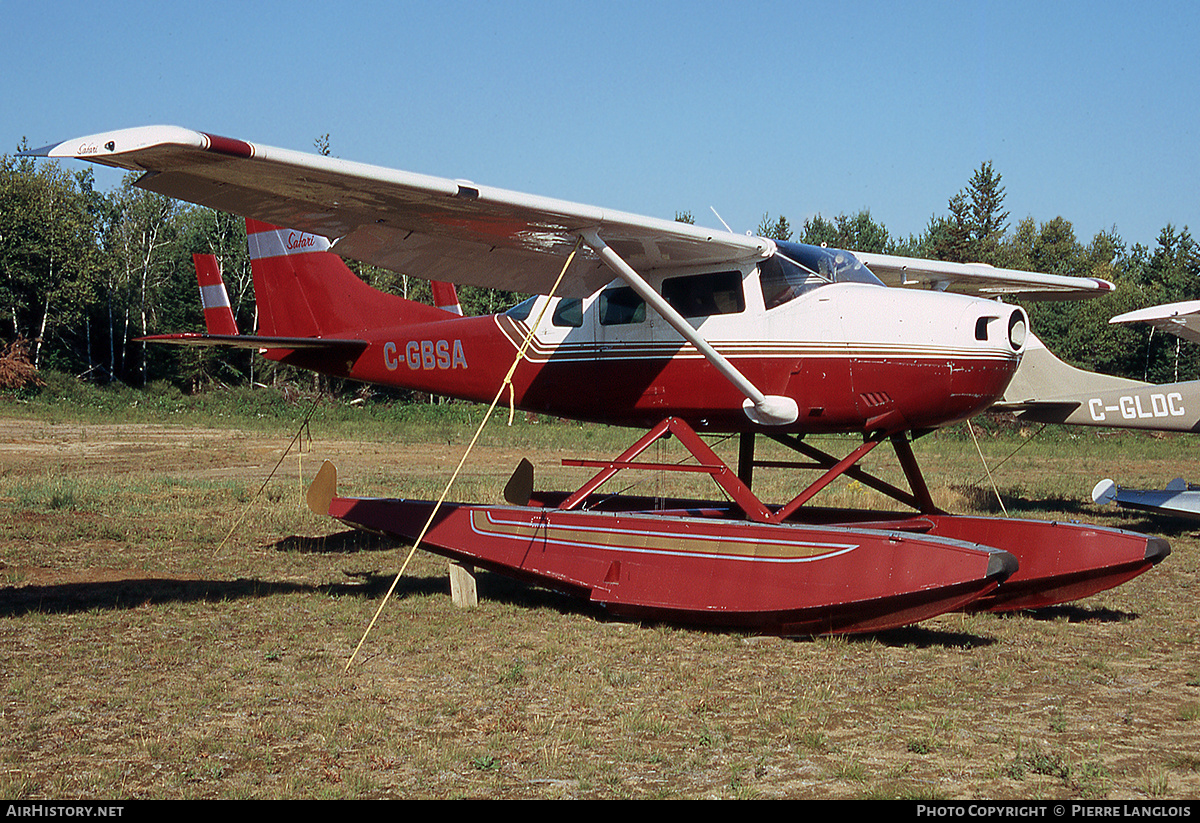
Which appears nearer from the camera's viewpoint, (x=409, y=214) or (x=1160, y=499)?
(x=409, y=214)

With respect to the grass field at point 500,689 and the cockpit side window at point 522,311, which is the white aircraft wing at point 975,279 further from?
the cockpit side window at point 522,311

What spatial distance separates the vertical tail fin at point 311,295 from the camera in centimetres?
1130

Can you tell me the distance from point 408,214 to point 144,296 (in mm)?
46117

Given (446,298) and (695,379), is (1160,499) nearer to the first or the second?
(695,379)

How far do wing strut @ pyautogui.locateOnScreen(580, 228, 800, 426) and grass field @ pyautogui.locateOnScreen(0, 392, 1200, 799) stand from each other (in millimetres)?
1927

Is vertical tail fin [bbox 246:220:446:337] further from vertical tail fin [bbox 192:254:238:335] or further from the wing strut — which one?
the wing strut

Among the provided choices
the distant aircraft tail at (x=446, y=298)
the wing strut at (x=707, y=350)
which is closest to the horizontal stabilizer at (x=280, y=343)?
the distant aircraft tail at (x=446, y=298)

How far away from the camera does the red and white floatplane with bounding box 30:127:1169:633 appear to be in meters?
6.66

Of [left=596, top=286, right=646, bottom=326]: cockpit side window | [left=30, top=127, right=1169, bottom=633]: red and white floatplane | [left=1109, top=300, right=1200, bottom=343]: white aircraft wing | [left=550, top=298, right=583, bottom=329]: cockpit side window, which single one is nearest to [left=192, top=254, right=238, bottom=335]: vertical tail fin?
[left=30, top=127, right=1169, bottom=633]: red and white floatplane

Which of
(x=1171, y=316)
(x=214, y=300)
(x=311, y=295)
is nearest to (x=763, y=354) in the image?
(x=311, y=295)

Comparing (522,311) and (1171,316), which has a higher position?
(1171,316)

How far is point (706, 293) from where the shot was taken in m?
8.60
